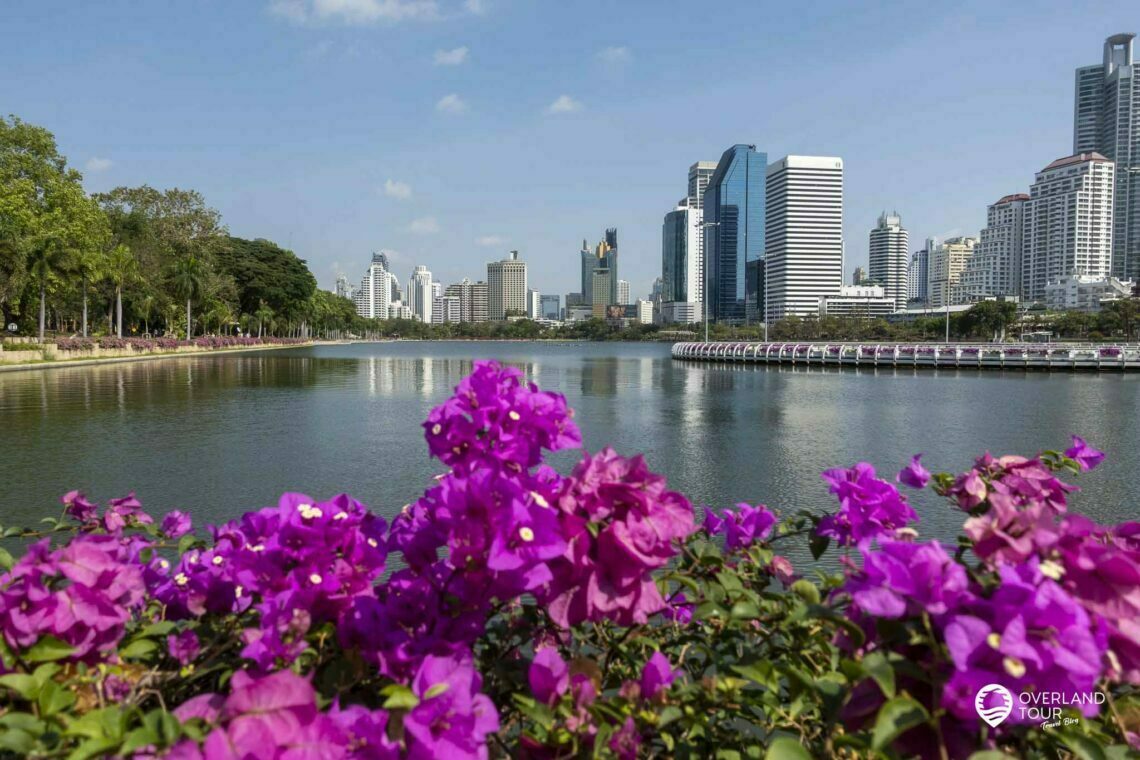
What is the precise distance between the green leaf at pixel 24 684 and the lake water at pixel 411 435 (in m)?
6.21

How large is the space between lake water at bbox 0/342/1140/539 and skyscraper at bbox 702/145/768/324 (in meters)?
132

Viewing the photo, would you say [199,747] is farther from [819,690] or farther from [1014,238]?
[1014,238]

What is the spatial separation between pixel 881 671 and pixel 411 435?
12420 millimetres

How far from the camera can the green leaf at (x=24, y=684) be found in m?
1.12

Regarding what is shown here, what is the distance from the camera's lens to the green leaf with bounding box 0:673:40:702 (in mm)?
1120

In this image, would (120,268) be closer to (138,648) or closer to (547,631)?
(138,648)

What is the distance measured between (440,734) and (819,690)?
1.79 ft

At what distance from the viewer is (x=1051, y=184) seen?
12619 cm

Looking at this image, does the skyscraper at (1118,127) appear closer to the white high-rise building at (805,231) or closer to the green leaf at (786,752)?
the white high-rise building at (805,231)

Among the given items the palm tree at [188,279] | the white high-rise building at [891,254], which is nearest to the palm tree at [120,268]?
the palm tree at [188,279]

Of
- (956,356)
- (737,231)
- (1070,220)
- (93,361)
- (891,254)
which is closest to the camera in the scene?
(93,361)

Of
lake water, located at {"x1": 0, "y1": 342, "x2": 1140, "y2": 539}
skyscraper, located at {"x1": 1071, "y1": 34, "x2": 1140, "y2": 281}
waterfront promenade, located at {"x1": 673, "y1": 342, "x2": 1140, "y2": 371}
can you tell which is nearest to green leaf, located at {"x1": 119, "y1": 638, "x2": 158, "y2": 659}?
lake water, located at {"x1": 0, "y1": 342, "x2": 1140, "y2": 539}

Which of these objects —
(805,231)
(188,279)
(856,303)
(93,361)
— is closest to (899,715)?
(93,361)

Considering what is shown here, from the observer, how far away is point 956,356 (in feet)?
129
